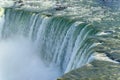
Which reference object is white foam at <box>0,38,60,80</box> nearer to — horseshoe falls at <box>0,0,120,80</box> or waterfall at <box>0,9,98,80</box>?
horseshoe falls at <box>0,0,120,80</box>

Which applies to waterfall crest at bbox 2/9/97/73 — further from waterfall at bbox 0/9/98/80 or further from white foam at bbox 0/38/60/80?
white foam at bbox 0/38/60/80

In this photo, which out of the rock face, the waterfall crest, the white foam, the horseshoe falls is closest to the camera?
the rock face

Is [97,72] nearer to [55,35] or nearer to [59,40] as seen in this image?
[59,40]

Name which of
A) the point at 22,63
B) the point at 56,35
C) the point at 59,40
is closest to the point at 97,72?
the point at 59,40

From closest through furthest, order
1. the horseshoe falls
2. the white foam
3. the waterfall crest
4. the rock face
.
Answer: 1. the rock face
2. the horseshoe falls
3. the waterfall crest
4. the white foam

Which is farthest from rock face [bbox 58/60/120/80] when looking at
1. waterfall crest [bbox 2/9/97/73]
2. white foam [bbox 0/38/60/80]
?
white foam [bbox 0/38/60/80]

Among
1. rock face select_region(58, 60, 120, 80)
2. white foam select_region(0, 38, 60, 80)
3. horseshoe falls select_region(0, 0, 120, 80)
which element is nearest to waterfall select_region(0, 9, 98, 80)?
horseshoe falls select_region(0, 0, 120, 80)

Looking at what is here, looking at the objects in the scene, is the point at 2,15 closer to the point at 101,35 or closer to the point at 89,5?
the point at 89,5

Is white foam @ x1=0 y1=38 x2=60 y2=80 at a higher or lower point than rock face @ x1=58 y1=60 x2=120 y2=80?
higher

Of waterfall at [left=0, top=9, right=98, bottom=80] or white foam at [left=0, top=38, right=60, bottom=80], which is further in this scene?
white foam at [left=0, top=38, right=60, bottom=80]
